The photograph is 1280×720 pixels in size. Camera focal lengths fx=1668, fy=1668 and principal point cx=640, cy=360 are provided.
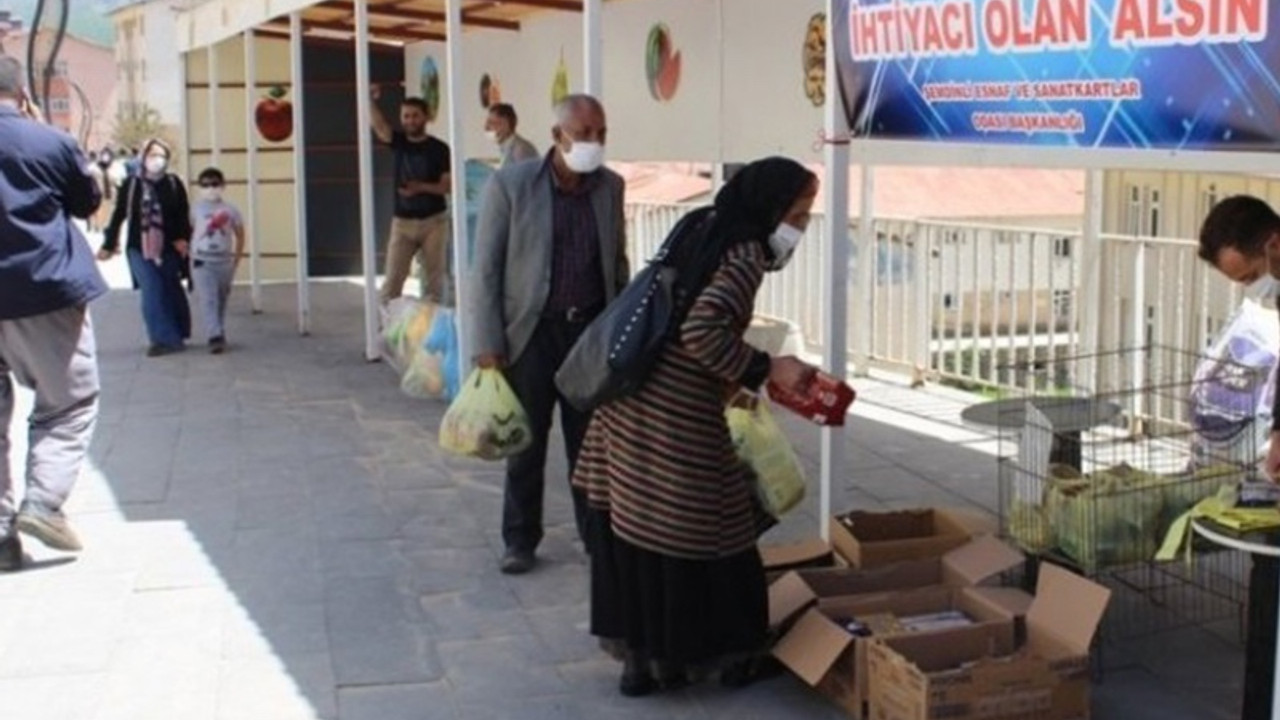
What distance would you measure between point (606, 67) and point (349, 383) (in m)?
2.80

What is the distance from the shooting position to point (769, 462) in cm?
485

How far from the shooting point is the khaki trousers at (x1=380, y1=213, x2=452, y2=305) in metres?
11.6

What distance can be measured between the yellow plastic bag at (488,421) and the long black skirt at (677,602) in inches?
37.5

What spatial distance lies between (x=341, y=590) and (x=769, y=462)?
1.75m

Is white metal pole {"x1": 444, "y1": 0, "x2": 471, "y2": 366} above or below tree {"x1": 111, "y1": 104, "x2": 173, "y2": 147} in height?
below

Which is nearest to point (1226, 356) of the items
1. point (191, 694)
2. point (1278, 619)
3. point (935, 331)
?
point (1278, 619)

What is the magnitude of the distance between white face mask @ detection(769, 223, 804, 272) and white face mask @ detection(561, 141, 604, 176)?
1.26 m

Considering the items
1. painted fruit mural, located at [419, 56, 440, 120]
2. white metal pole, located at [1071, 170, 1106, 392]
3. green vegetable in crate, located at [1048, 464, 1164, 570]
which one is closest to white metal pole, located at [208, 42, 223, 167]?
painted fruit mural, located at [419, 56, 440, 120]

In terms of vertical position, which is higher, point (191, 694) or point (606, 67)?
point (606, 67)

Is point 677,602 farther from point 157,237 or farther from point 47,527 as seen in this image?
point 157,237

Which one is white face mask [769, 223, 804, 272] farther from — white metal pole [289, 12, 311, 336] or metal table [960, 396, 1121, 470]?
white metal pole [289, 12, 311, 336]

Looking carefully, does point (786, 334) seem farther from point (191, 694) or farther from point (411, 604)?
point (191, 694)

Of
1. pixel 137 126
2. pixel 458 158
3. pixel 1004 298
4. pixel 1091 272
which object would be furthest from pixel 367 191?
pixel 137 126

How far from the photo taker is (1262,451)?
4.58m
